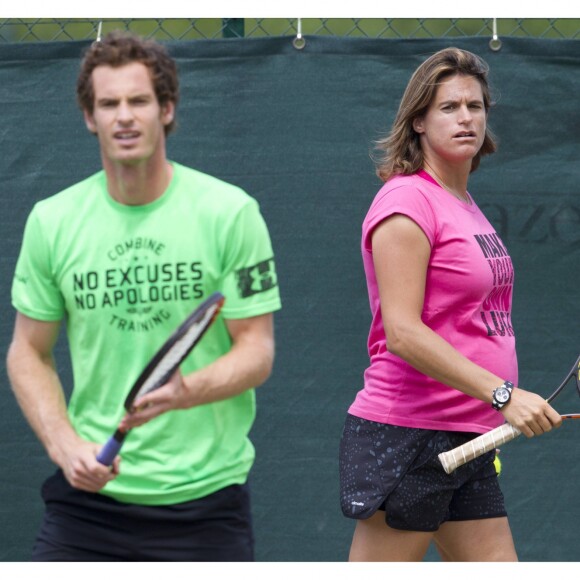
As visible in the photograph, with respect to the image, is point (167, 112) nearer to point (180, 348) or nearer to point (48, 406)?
point (180, 348)


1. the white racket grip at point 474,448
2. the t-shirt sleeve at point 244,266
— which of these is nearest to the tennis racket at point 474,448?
the white racket grip at point 474,448

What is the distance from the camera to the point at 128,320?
2.29m

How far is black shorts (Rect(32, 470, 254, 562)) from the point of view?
232 cm

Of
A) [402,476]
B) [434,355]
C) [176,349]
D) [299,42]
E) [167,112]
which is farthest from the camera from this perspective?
[299,42]

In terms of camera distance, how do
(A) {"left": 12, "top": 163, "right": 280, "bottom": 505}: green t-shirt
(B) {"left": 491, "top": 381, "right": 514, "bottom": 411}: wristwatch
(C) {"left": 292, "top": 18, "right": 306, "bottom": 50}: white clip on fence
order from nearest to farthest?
1. (A) {"left": 12, "top": 163, "right": 280, "bottom": 505}: green t-shirt
2. (B) {"left": 491, "top": 381, "right": 514, "bottom": 411}: wristwatch
3. (C) {"left": 292, "top": 18, "right": 306, "bottom": 50}: white clip on fence

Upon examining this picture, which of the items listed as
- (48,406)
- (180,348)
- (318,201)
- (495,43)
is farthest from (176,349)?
A: (495,43)

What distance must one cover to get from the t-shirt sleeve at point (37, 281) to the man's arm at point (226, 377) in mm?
309

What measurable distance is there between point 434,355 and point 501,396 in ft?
0.60

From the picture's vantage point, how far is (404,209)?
110 inches

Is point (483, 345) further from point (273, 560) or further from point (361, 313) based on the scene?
point (273, 560)

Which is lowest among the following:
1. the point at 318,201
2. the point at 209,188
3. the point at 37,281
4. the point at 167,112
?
the point at 318,201

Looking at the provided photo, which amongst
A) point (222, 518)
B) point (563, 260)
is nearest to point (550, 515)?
point (563, 260)

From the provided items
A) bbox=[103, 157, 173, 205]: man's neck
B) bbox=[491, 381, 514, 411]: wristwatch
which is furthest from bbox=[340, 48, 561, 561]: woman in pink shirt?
bbox=[103, 157, 173, 205]: man's neck

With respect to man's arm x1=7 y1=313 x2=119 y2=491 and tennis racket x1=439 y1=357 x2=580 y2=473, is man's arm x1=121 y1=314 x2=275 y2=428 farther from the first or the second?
tennis racket x1=439 y1=357 x2=580 y2=473
